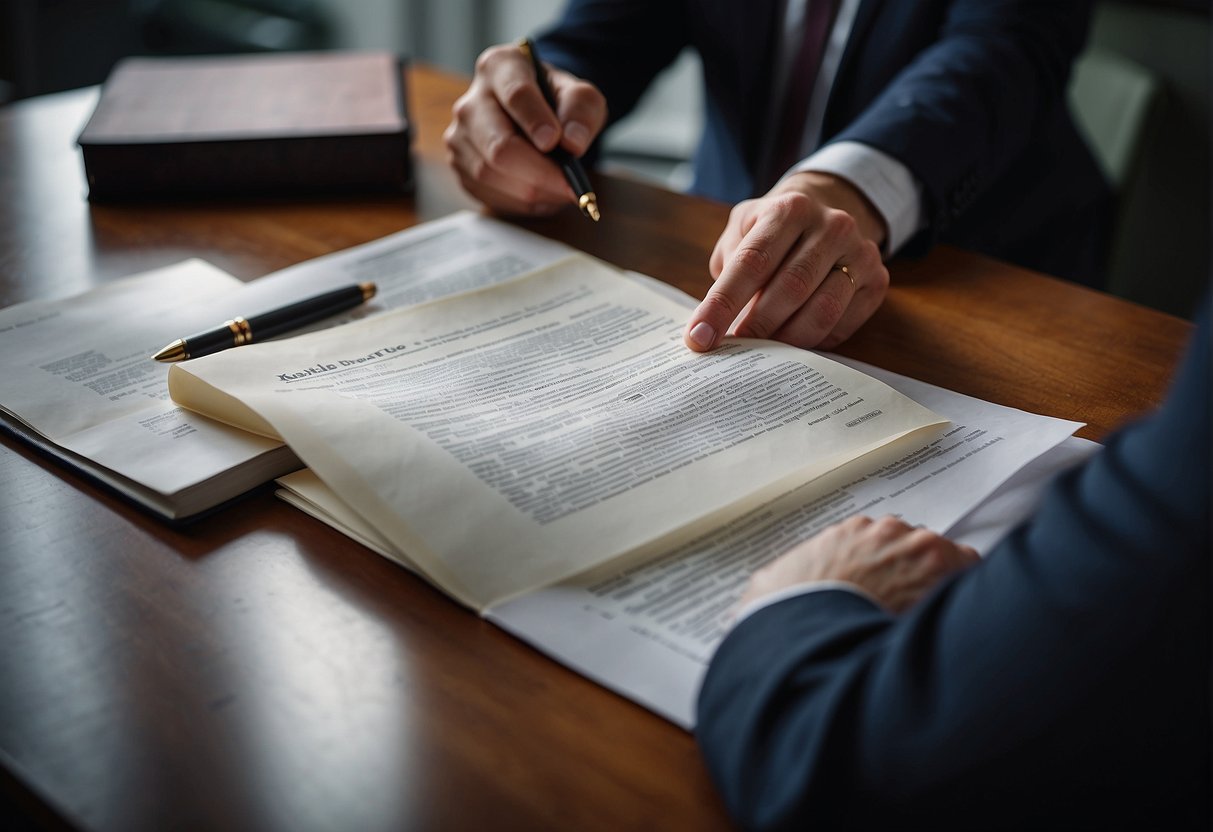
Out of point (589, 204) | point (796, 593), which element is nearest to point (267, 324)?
point (589, 204)

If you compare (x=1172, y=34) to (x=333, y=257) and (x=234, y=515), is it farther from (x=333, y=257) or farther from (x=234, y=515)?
(x=234, y=515)

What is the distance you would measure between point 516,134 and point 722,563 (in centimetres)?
63

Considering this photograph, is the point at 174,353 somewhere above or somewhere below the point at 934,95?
below

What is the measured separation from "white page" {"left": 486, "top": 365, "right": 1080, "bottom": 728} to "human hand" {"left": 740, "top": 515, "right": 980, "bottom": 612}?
0.04 m

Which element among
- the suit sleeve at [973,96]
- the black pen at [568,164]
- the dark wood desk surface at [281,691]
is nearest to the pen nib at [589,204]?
the black pen at [568,164]

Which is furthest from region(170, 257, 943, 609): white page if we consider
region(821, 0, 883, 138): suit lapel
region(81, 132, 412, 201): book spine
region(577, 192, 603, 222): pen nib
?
region(821, 0, 883, 138): suit lapel

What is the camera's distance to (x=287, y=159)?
1.12m

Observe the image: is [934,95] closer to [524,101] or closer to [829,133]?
[829,133]

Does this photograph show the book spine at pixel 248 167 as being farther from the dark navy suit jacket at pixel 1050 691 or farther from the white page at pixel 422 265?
the dark navy suit jacket at pixel 1050 691

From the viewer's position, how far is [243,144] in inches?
43.7

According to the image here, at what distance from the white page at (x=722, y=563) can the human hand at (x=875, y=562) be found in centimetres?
4

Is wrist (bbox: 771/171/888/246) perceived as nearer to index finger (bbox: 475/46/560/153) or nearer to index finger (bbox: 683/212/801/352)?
index finger (bbox: 683/212/801/352)

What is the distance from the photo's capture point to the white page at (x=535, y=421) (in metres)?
0.60

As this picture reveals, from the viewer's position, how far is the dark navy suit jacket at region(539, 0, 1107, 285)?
1.08 metres
